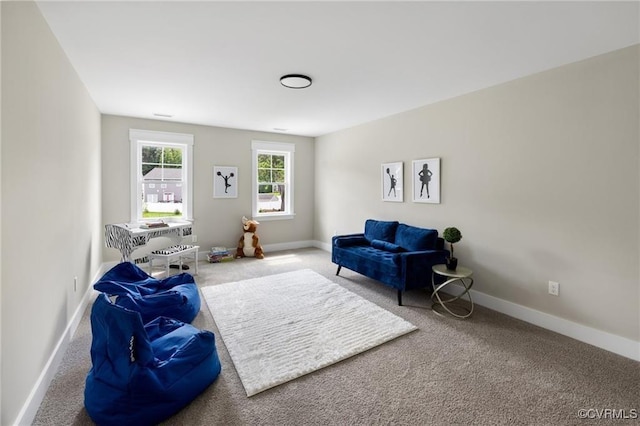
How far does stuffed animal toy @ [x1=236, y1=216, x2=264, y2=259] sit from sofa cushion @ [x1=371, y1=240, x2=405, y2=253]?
2355 mm

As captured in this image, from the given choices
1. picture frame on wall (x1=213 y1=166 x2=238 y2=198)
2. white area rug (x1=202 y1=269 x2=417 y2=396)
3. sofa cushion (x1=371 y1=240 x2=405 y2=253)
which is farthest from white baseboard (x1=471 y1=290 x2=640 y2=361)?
picture frame on wall (x1=213 y1=166 x2=238 y2=198)

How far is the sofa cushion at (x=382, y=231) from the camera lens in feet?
13.7

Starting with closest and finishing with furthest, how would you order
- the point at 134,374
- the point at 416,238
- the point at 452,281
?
the point at 134,374, the point at 452,281, the point at 416,238

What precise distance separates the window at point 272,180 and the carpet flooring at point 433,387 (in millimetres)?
3466

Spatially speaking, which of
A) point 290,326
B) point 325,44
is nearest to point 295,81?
point 325,44

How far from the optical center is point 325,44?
7.61ft

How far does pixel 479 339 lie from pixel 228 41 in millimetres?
3250

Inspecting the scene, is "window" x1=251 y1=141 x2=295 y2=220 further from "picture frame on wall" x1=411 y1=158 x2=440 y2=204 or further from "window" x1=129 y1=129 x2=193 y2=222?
"picture frame on wall" x1=411 y1=158 x2=440 y2=204

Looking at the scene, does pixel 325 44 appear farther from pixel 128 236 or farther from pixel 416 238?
pixel 128 236

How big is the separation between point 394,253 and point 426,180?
1092mm

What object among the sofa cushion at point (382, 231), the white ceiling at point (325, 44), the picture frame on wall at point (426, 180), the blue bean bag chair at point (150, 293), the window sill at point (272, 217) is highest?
the white ceiling at point (325, 44)

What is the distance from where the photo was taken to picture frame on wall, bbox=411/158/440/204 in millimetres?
3807

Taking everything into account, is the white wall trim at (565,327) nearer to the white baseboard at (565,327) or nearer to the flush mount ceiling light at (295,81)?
the white baseboard at (565,327)

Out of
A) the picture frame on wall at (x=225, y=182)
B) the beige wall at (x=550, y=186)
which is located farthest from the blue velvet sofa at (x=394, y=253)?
the picture frame on wall at (x=225, y=182)
